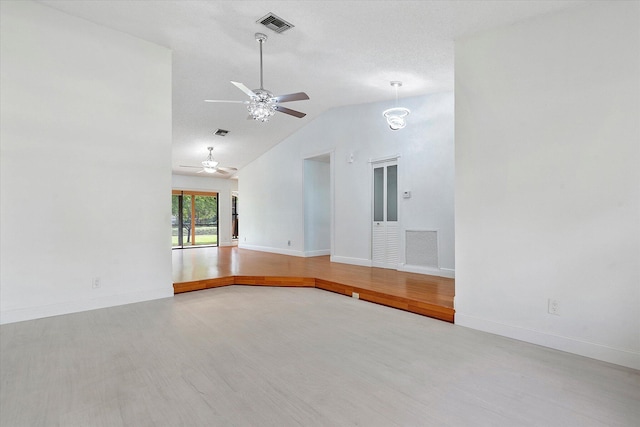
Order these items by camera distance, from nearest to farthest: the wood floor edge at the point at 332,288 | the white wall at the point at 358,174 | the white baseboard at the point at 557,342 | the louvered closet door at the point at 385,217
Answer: the white baseboard at the point at 557,342 < the wood floor edge at the point at 332,288 < the white wall at the point at 358,174 < the louvered closet door at the point at 385,217

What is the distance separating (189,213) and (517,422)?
11622mm

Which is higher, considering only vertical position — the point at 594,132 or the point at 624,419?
the point at 594,132

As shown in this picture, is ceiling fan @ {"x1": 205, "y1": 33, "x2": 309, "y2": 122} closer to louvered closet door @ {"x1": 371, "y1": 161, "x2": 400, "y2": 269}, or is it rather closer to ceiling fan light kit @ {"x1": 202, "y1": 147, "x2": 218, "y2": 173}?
louvered closet door @ {"x1": 371, "y1": 161, "x2": 400, "y2": 269}

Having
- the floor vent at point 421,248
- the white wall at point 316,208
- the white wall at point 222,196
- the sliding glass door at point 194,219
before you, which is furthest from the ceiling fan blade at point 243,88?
the sliding glass door at point 194,219

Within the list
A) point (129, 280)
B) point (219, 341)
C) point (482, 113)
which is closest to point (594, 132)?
point (482, 113)

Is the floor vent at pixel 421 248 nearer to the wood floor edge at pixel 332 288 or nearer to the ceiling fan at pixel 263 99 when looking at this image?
the wood floor edge at pixel 332 288

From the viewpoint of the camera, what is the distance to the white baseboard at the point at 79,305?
130 inches

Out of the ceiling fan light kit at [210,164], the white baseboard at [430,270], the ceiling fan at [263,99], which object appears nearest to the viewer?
the ceiling fan at [263,99]

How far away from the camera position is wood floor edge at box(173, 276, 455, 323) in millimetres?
3627

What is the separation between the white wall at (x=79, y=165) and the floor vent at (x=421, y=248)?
3885mm

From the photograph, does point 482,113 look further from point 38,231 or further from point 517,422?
point 38,231

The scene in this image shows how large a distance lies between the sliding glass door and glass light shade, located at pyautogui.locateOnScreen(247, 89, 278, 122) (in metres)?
8.57

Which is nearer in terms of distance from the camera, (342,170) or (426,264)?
(426,264)

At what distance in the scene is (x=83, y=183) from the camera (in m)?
3.71
